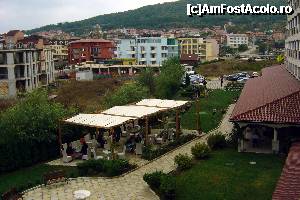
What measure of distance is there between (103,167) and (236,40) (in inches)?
6704

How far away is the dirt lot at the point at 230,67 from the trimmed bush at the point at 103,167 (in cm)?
6419

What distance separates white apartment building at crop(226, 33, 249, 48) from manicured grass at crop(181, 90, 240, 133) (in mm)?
134139

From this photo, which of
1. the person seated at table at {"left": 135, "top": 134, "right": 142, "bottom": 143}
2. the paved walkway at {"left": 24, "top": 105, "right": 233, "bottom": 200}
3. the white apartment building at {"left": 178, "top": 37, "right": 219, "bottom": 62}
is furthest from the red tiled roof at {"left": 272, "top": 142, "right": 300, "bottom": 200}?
the white apartment building at {"left": 178, "top": 37, "right": 219, "bottom": 62}

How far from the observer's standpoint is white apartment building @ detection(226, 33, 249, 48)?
18500cm

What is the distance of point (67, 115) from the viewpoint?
1127 inches

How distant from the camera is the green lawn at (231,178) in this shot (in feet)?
62.4

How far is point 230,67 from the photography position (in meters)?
90.2

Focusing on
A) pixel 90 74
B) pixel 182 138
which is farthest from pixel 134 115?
pixel 90 74

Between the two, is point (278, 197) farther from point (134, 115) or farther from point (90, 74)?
point (90, 74)

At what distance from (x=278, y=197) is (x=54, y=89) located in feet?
213

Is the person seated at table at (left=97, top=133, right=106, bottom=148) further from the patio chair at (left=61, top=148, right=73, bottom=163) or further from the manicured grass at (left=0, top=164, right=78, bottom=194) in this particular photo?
the manicured grass at (left=0, top=164, right=78, bottom=194)

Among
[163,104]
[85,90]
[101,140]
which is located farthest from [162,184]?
[85,90]

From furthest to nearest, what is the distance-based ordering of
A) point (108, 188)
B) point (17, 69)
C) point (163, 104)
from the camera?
1. point (17, 69)
2. point (163, 104)
3. point (108, 188)

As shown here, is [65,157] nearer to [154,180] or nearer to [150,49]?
[154,180]
